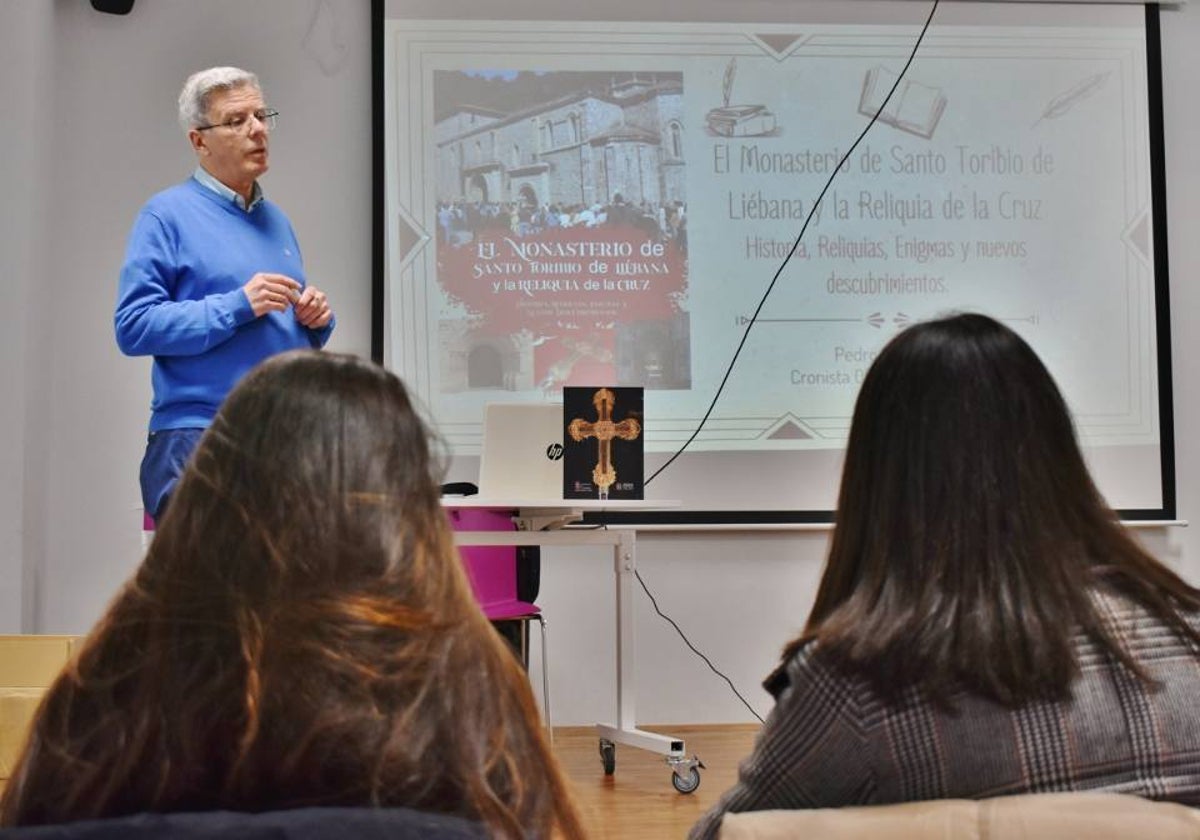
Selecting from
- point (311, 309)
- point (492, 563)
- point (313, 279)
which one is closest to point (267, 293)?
point (311, 309)

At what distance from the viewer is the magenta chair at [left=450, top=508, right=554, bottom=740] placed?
3.70 meters

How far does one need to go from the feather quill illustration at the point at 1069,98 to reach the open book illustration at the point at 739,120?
931mm

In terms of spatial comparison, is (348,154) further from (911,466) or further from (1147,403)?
(911,466)

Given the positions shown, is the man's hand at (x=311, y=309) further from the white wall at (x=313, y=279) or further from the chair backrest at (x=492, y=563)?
the white wall at (x=313, y=279)

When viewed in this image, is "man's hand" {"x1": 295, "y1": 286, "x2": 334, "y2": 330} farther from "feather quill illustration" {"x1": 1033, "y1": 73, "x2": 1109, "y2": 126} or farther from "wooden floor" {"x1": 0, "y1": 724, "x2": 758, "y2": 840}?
"feather quill illustration" {"x1": 1033, "y1": 73, "x2": 1109, "y2": 126}

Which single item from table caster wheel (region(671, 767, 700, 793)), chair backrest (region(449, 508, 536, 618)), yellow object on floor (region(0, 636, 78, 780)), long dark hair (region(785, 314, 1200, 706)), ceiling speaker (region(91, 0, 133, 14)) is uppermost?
ceiling speaker (region(91, 0, 133, 14))

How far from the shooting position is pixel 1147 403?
15.2 ft

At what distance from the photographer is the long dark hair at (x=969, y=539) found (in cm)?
106

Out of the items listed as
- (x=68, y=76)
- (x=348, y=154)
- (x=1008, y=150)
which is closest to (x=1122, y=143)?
(x=1008, y=150)

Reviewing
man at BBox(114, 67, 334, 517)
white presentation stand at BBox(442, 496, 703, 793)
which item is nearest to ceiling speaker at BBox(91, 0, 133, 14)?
man at BBox(114, 67, 334, 517)

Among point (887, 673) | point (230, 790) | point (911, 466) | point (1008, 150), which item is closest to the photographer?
point (230, 790)

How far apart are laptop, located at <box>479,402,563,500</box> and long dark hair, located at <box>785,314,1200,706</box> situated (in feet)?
7.49

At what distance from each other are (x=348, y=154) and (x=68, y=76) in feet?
3.04

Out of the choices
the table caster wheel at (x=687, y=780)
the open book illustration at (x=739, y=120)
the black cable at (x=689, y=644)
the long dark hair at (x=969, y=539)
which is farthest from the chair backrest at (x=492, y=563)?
the long dark hair at (x=969, y=539)
